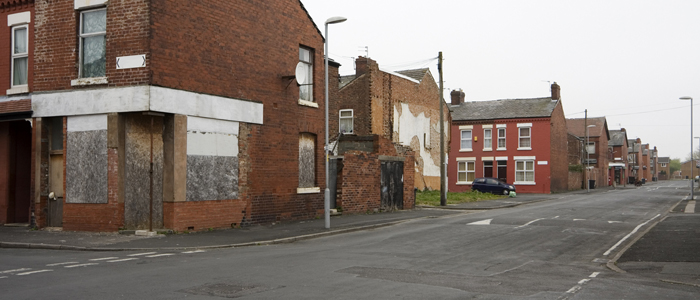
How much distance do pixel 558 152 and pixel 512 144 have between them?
18.0 ft

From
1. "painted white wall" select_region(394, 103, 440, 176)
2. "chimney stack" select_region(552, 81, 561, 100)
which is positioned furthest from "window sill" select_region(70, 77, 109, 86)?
"chimney stack" select_region(552, 81, 561, 100)

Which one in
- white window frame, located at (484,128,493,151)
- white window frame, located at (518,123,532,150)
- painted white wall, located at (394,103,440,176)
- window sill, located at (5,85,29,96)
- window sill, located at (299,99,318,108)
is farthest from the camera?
white window frame, located at (484,128,493,151)

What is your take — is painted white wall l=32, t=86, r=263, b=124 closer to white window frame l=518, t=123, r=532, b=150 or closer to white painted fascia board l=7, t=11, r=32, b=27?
white painted fascia board l=7, t=11, r=32, b=27

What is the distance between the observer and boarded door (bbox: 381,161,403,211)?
26.7 m

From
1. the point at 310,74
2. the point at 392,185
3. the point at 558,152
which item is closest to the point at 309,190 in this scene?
the point at 310,74

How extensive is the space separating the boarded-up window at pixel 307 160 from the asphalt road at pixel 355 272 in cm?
545

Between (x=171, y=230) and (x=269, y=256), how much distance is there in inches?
194

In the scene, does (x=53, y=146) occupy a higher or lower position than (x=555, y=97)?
lower

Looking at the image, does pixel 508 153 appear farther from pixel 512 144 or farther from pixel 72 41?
pixel 72 41

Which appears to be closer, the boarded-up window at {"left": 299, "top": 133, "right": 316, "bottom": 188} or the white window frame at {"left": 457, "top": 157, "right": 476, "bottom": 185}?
the boarded-up window at {"left": 299, "top": 133, "right": 316, "bottom": 188}

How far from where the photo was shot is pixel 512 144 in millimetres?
55000

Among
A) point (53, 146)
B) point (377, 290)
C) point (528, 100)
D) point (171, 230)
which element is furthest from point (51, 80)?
point (528, 100)

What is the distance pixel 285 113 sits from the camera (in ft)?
68.2

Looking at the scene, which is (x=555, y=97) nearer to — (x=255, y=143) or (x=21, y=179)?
(x=255, y=143)
